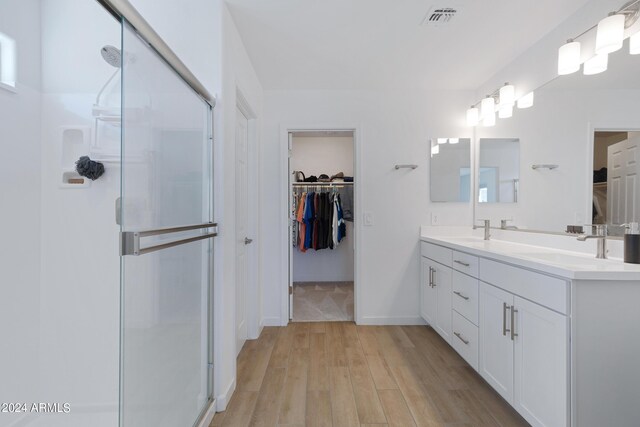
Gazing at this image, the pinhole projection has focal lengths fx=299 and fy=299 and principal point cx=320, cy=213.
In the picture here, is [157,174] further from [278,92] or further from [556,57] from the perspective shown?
[556,57]

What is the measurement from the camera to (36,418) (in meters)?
1.62

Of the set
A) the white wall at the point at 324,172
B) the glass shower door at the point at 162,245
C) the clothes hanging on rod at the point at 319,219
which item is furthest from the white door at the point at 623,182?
the white wall at the point at 324,172

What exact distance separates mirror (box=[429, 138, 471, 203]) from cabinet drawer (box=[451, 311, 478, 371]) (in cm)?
122

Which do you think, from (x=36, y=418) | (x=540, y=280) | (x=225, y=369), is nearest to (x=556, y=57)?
(x=540, y=280)

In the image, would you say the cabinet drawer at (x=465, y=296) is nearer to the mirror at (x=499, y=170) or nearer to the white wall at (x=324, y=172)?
the mirror at (x=499, y=170)

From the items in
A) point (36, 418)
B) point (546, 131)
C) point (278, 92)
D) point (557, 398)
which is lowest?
point (36, 418)

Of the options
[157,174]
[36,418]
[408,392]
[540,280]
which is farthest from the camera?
[408,392]

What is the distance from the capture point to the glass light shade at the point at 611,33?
1575 mm

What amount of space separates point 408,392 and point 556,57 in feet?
8.06

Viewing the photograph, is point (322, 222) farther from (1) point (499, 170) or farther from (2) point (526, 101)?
(2) point (526, 101)

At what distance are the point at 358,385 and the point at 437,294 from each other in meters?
1.07

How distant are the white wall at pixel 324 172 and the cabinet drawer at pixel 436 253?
1.95 m

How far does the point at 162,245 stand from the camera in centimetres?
117

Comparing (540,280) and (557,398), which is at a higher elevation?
(540,280)
